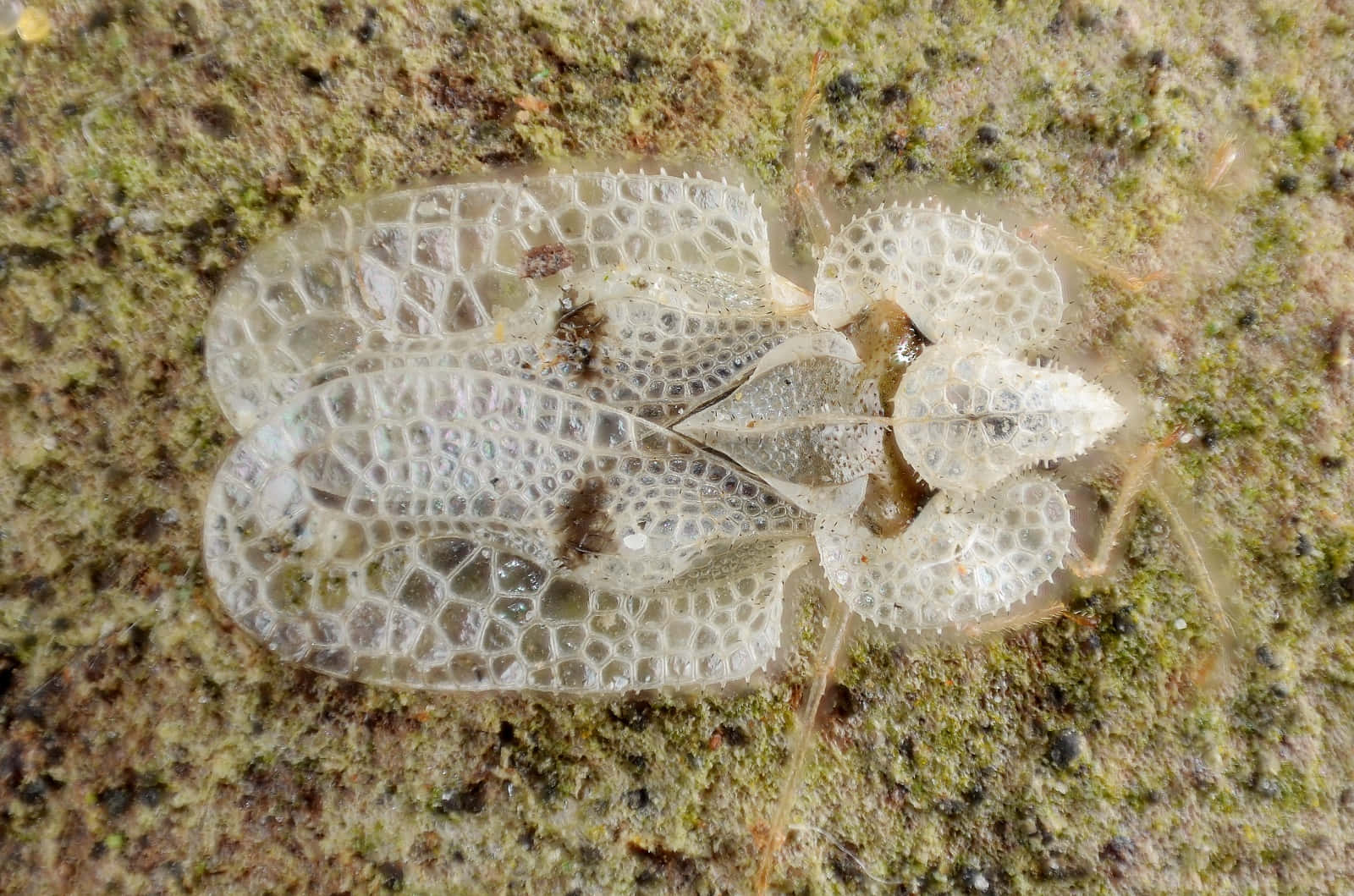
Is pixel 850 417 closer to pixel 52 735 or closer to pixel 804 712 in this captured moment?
pixel 804 712

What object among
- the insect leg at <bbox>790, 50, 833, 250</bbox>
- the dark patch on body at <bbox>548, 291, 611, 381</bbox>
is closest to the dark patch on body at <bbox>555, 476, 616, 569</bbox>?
the dark patch on body at <bbox>548, 291, 611, 381</bbox>

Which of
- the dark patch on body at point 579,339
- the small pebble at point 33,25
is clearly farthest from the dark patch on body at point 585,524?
the small pebble at point 33,25

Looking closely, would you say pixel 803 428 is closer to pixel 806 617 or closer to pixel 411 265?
pixel 806 617

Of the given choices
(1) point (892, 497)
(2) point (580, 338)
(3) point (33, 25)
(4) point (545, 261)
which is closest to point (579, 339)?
(2) point (580, 338)

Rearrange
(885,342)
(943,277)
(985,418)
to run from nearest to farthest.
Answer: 1. (985,418)
2. (885,342)
3. (943,277)

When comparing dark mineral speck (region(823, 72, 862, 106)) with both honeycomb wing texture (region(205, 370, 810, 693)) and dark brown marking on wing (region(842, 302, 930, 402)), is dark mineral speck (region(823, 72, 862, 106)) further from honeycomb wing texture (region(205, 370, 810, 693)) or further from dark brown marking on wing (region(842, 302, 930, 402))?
honeycomb wing texture (region(205, 370, 810, 693))

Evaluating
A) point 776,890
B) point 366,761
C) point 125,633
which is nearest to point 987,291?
point 776,890
